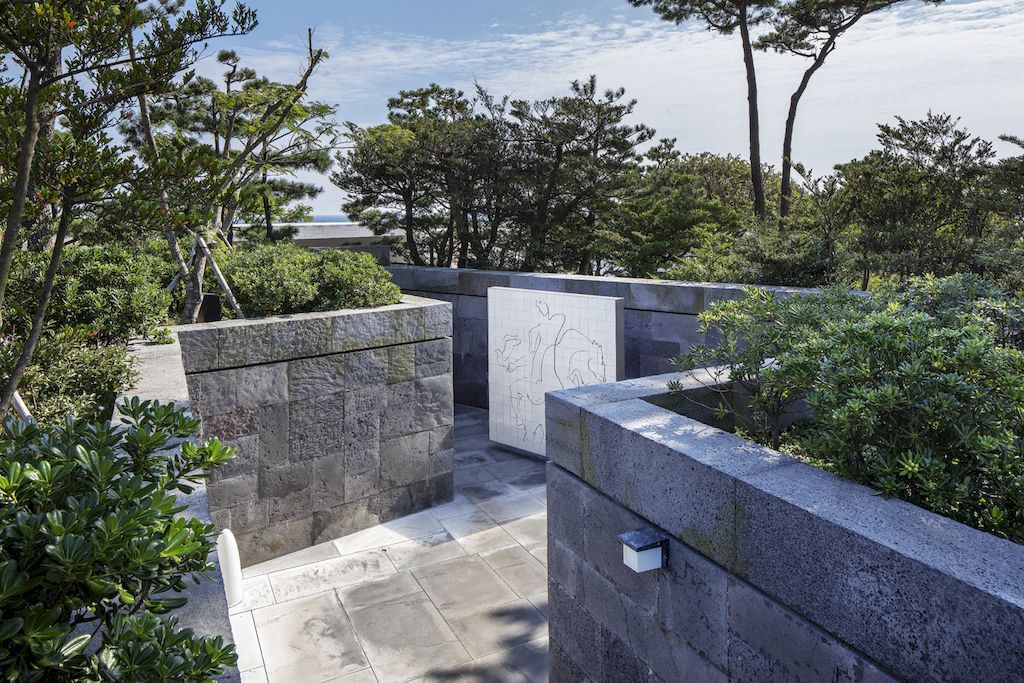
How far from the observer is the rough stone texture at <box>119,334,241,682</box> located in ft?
5.93

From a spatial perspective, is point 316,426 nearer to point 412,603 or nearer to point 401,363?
point 401,363

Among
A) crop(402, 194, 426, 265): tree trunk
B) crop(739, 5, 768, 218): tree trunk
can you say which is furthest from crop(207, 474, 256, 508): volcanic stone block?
crop(739, 5, 768, 218): tree trunk

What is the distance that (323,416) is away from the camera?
5.09 m

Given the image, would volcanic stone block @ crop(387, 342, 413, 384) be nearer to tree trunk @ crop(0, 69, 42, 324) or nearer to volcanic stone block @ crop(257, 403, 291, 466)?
volcanic stone block @ crop(257, 403, 291, 466)

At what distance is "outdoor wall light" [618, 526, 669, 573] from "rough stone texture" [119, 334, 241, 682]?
55.8 inches

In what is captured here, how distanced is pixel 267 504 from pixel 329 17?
432cm

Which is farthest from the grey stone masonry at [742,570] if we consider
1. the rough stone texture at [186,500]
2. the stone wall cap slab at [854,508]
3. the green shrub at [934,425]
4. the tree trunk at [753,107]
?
the tree trunk at [753,107]

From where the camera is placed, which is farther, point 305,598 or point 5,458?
point 305,598

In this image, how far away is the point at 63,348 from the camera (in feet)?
12.2

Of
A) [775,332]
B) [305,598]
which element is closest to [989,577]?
[775,332]

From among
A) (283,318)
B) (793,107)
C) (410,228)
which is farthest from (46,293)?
(793,107)

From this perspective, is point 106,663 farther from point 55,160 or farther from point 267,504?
point 267,504

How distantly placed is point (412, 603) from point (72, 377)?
2.46 metres

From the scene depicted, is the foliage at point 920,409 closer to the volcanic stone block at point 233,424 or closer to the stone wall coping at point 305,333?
the stone wall coping at point 305,333
